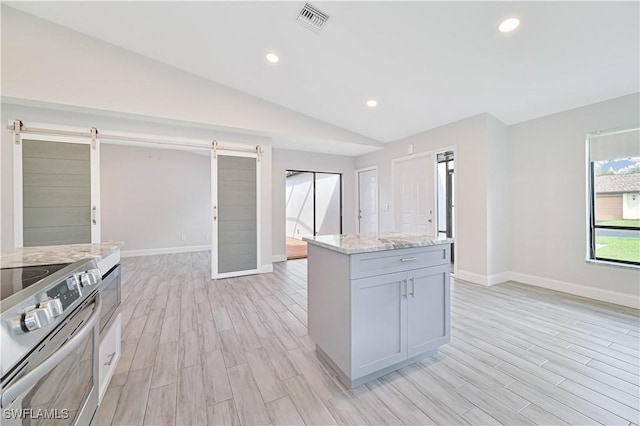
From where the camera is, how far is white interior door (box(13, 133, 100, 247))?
3.07 meters

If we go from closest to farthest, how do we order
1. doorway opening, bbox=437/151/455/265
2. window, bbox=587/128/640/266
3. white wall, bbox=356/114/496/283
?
window, bbox=587/128/640/266
white wall, bbox=356/114/496/283
doorway opening, bbox=437/151/455/265

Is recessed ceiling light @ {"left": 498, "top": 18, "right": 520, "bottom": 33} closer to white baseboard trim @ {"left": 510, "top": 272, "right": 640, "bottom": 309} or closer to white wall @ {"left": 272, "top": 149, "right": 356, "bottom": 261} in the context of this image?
white baseboard trim @ {"left": 510, "top": 272, "right": 640, "bottom": 309}

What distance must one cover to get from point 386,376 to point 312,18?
311cm

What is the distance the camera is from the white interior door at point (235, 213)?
4125mm

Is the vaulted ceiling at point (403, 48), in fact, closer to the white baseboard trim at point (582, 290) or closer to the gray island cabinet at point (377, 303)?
the gray island cabinet at point (377, 303)

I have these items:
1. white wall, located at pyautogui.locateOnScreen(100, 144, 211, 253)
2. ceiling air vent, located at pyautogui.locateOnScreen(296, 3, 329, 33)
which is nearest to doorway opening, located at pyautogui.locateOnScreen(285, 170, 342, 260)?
white wall, located at pyautogui.locateOnScreen(100, 144, 211, 253)

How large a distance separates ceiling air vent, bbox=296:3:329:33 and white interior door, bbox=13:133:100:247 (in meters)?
3.21

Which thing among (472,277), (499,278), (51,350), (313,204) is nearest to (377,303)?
(51,350)

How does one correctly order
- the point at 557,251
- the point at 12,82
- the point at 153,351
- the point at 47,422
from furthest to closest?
the point at 557,251
the point at 12,82
the point at 153,351
the point at 47,422

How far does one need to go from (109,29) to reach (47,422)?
3.89m

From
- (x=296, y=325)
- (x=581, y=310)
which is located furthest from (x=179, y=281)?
(x=581, y=310)

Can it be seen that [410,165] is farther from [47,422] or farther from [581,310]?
[47,422]

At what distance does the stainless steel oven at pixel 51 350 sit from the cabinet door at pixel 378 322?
1295mm

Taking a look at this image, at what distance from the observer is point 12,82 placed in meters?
2.78
